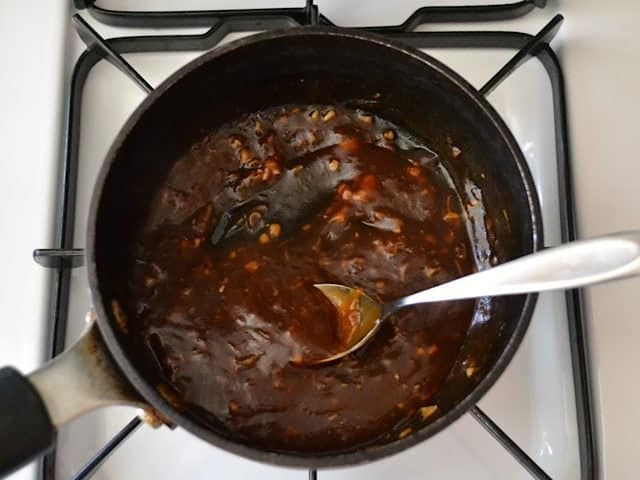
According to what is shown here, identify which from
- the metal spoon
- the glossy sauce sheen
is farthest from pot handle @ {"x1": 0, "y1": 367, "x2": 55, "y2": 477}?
the metal spoon

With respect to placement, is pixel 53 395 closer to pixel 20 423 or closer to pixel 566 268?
pixel 20 423

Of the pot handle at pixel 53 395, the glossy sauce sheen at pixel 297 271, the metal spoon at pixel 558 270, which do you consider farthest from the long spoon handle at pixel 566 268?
the pot handle at pixel 53 395

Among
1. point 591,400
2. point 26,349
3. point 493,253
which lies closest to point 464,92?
point 493,253

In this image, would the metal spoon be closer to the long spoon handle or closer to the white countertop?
the long spoon handle

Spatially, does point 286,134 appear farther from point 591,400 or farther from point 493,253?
point 591,400

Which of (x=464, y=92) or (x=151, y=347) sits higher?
(x=464, y=92)
